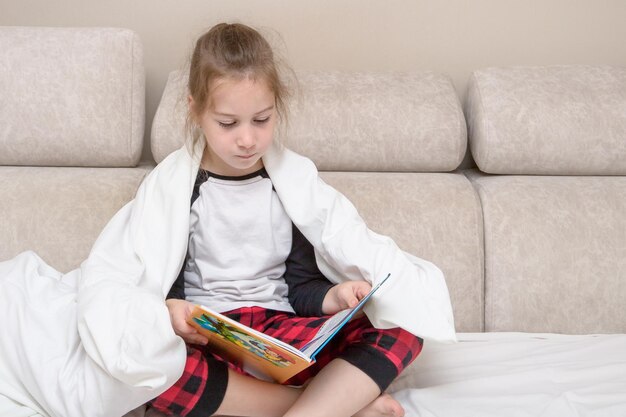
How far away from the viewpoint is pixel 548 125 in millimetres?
1656

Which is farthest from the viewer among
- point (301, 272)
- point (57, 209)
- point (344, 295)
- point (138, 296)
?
point (57, 209)

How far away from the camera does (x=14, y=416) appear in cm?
115

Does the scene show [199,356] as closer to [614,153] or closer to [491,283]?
[491,283]

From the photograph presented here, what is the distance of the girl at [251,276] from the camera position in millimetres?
1217

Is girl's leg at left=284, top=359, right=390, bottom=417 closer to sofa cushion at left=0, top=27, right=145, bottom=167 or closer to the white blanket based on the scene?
the white blanket

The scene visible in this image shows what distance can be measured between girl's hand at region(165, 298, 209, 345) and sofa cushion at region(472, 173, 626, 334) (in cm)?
68

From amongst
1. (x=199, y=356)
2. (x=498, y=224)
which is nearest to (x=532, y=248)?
(x=498, y=224)

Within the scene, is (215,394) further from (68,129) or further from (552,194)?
(552,194)

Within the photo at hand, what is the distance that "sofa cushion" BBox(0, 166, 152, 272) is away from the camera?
5.08 ft

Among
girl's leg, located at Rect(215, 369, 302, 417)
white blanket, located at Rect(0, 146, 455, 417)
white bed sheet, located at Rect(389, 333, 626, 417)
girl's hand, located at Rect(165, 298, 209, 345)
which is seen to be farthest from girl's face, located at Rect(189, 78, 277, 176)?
white bed sheet, located at Rect(389, 333, 626, 417)

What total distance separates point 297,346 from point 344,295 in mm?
119

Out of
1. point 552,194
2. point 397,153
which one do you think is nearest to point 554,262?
point 552,194

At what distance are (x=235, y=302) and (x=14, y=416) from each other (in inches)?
16.1

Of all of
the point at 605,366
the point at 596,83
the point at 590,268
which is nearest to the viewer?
the point at 605,366
